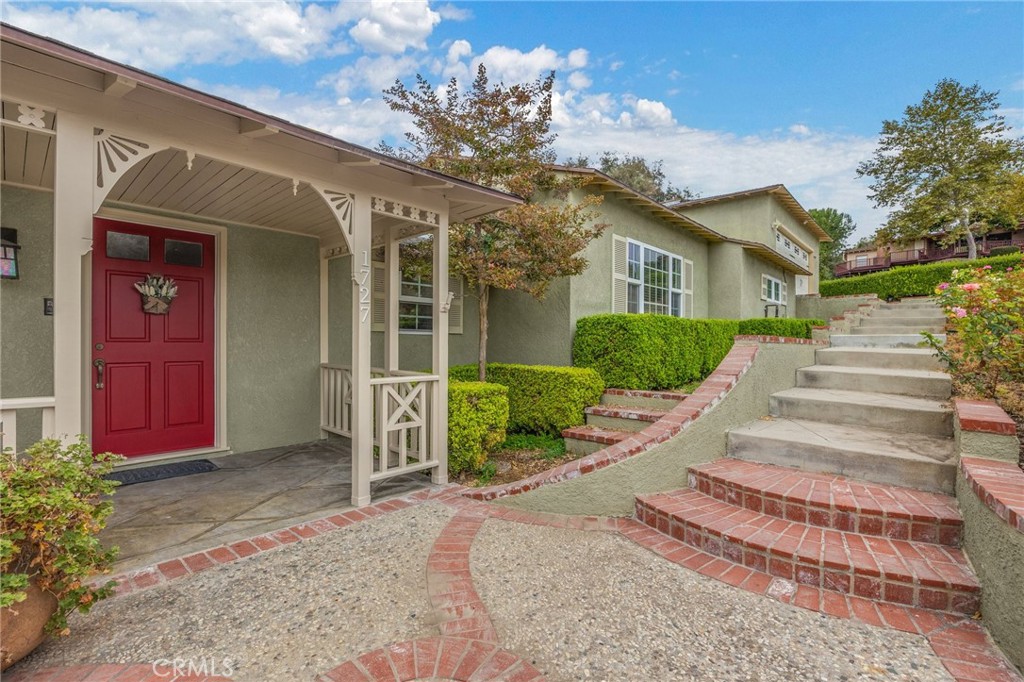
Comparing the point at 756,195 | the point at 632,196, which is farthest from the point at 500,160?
the point at 756,195

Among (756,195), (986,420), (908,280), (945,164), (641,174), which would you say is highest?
(641,174)

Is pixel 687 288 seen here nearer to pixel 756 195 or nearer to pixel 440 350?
pixel 756 195

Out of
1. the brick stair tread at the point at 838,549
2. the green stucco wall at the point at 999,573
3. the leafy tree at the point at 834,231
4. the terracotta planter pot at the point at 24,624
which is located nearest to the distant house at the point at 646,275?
the brick stair tread at the point at 838,549

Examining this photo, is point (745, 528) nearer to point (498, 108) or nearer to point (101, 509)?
point (101, 509)

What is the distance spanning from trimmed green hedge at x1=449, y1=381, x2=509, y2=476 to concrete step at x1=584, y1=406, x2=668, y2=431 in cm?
139

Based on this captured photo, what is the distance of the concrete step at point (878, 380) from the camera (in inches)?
156

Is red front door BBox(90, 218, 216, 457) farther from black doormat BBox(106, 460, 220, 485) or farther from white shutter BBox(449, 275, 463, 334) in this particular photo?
white shutter BBox(449, 275, 463, 334)

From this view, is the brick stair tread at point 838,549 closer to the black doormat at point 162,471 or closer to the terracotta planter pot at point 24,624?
the terracotta planter pot at point 24,624

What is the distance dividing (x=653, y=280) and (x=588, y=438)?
4.68 m

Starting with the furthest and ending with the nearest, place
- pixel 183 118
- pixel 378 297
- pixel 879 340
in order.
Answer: pixel 378 297 → pixel 879 340 → pixel 183 118

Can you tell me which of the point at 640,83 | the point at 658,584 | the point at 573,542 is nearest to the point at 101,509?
the point at 573,542

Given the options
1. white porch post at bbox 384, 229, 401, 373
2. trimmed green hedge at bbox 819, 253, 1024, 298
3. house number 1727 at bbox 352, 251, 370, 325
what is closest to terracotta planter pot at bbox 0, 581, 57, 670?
house number 1727 at bbox 352, 251, 370, 325

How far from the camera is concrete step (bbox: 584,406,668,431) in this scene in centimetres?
509

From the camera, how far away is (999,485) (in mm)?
2135
